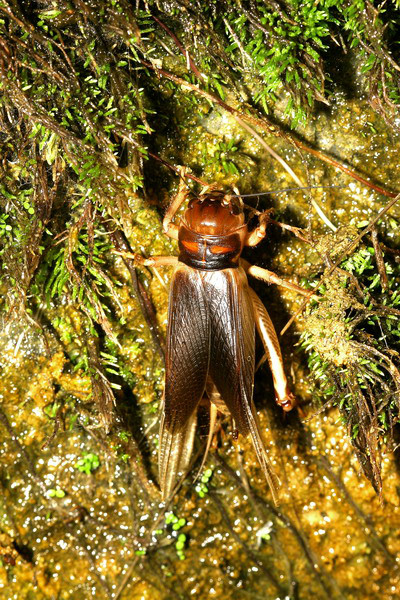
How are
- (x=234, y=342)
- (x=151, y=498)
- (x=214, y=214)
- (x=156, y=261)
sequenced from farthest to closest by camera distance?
(x=151, y=498) < (x=156, y=261) < (x=234, y=342) < (x=214, y=214)

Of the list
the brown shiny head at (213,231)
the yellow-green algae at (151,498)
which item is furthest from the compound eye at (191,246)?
the yellow-green algae at (151,498)

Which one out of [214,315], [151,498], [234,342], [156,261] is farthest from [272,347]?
[151,498]

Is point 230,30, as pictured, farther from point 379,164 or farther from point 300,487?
point 300,487

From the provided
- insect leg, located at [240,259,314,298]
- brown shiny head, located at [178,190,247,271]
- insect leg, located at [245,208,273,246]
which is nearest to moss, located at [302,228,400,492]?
insect leg, located at [240,259,314,298]

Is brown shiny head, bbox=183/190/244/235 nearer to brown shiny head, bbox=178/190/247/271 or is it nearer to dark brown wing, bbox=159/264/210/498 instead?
brown shiny head, bbox=178/190/247/271

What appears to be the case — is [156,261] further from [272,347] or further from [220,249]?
[272,347]

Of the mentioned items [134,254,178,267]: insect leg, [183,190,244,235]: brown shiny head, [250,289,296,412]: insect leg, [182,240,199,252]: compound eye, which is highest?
[183,190,244,235]: brown shiny head
